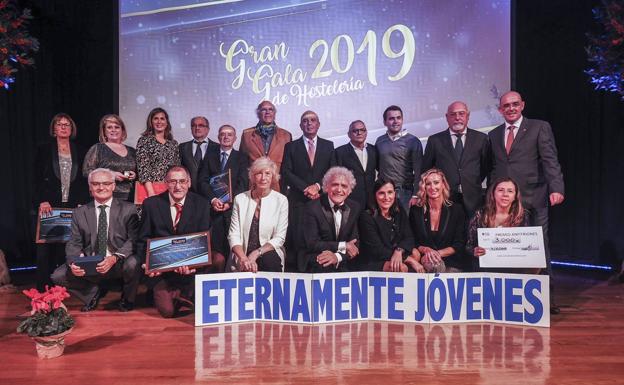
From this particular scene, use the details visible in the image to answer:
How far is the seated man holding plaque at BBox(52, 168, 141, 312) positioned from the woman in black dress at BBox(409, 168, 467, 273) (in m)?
2.08

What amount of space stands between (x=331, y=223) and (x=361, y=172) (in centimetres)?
84

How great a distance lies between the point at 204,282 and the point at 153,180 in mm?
1332

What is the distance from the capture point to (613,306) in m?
4.25

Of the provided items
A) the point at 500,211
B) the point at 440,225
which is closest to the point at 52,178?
the point at 440,225

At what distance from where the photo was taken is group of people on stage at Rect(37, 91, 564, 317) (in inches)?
157

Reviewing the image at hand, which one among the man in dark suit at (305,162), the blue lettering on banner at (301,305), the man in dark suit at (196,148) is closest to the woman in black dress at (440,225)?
the blue lettering on banner at (301,305)

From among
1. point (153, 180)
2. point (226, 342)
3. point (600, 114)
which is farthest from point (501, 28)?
point (226, 342)

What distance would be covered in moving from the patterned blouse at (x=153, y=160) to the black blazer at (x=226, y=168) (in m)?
0.29

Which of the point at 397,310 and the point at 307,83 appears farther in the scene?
the point at 307,83

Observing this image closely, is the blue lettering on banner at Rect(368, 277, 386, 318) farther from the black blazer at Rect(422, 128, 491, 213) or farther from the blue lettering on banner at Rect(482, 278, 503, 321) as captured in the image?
the black blazer at Rect(422, 128, 491, 213)

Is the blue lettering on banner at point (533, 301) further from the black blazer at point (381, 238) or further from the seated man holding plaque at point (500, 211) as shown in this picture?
the black blazer at point (381, 238)

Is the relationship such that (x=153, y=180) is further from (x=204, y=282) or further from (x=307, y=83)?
(x=307, y=83)

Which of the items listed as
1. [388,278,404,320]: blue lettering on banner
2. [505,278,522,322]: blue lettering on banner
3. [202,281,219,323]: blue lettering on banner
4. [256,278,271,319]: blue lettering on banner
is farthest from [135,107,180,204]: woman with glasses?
[505,278,522,322]: blue lettering on banner

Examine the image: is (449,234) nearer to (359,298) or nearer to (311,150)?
(359,298)
